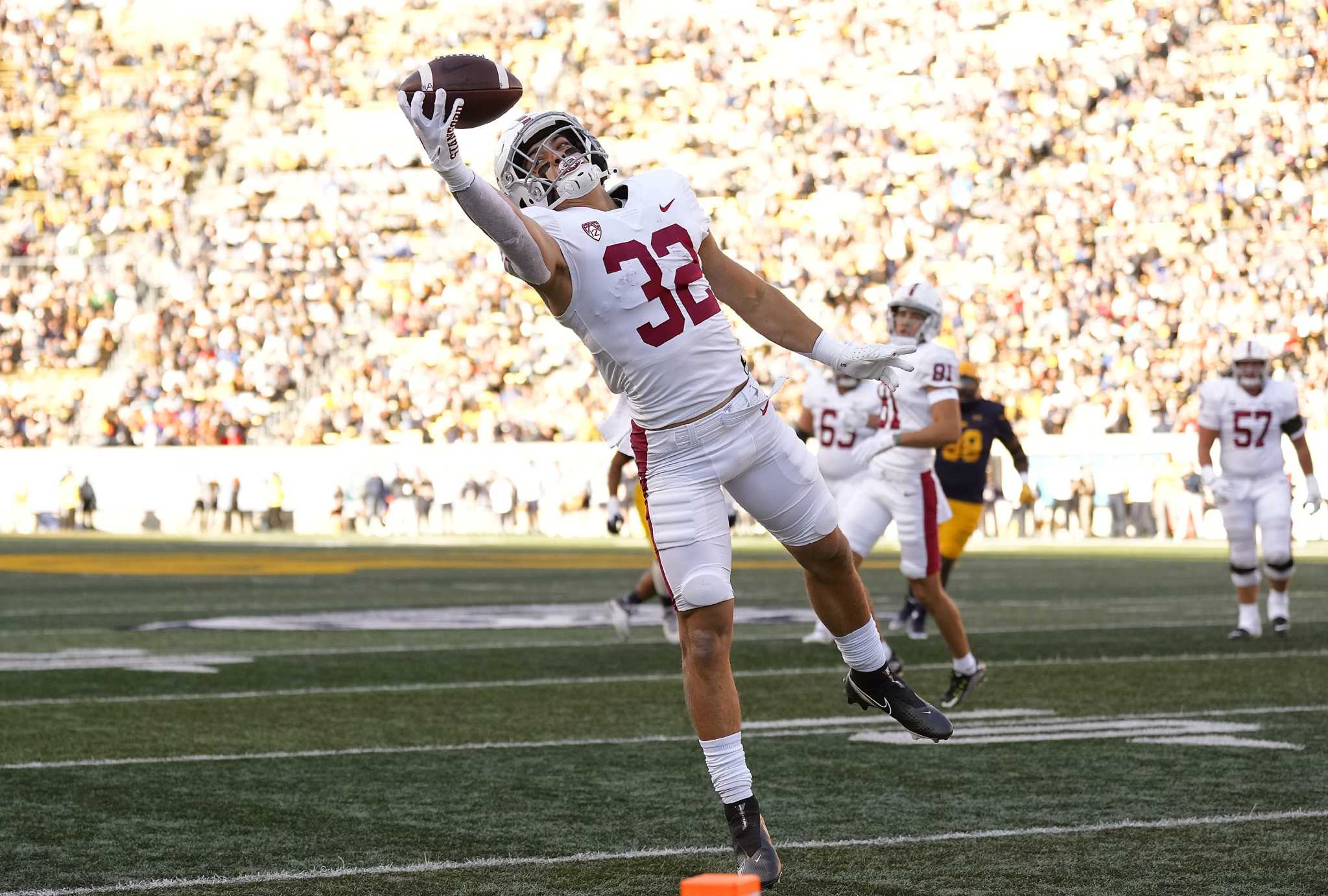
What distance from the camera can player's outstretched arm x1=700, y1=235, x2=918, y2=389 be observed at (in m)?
4.86

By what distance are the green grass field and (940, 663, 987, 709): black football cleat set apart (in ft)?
0.53

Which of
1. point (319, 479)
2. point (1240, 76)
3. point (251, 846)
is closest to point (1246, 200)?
point (1240, 76)

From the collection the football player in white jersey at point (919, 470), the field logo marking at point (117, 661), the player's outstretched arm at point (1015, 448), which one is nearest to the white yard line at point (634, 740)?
the football player in white jersey at point (919, 470)

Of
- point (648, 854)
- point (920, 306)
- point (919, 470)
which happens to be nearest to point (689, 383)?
point (648, 854)

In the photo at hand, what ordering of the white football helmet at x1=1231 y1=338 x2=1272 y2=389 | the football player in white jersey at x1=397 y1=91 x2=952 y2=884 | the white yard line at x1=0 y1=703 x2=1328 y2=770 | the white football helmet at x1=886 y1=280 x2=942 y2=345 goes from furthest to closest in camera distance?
the white football helmet at x1=1231 y1=338 x2=1272 y2=389 → the white football helmet at x1=886 y1=280 x2=942 y2=345 → the white yard line at x1=0 y1=703 x2=1328 y2=770 → the football player in white jersey at x1=397 y1=91 x2=952 y2=884

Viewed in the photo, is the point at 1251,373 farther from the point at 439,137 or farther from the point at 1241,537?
the point at 439,137

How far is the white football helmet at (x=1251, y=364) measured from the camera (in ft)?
36.2

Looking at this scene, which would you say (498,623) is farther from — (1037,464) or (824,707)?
(1037,464)

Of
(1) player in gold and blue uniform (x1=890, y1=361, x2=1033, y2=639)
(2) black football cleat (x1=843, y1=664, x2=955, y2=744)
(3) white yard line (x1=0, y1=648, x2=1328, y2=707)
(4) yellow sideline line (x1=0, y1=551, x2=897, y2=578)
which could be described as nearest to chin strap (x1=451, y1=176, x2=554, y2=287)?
(2) black football cleat (x1=843, y1=664, x2=955, y2=744)

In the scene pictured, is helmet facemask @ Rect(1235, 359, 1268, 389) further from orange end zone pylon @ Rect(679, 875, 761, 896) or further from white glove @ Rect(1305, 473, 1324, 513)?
orange end zone pylon @ Rect(679, 875, 761, 896)

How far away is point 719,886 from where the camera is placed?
10.2 ft

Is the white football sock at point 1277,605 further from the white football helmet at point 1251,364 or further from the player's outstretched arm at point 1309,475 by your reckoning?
the white football helmet at point 1251,364

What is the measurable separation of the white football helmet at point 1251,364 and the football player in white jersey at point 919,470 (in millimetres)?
2695

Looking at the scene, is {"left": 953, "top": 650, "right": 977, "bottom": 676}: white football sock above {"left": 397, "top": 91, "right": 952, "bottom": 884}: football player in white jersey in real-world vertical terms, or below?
below
